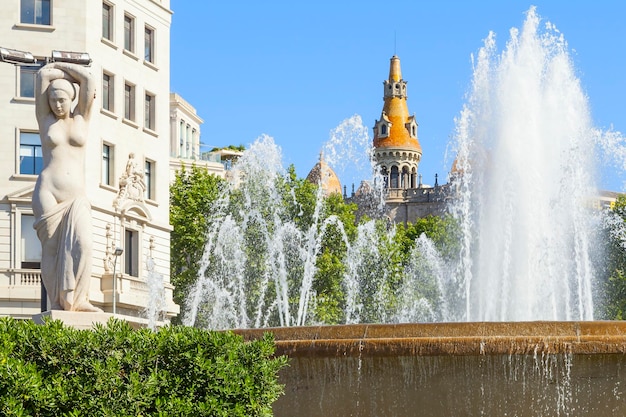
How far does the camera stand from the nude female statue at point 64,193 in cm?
1448

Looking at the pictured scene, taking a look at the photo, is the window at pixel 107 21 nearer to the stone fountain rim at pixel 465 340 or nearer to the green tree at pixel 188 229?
the green tree at pixel 188 229

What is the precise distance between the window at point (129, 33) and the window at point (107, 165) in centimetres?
401

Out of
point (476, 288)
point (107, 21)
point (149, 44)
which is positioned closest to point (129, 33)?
point (107, 21)

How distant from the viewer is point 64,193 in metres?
14.7

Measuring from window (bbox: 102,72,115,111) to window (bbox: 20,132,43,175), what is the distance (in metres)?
2.89

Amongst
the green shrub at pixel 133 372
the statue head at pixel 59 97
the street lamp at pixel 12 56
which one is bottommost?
the green shrub at pixel 133 372

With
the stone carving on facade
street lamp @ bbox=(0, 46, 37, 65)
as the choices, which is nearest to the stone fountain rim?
street lamp @ bbox=(0, 46, 37, 65)

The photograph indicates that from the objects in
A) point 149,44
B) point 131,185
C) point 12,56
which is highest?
point 149,44

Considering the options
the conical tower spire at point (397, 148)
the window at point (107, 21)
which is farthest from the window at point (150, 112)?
the conical tower spire at point (397, 148)

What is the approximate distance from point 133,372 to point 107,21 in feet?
111

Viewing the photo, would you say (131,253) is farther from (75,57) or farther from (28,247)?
(75,57)

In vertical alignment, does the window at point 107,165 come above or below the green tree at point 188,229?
above

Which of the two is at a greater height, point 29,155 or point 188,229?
point 29,155

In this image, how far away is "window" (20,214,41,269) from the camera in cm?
4162
